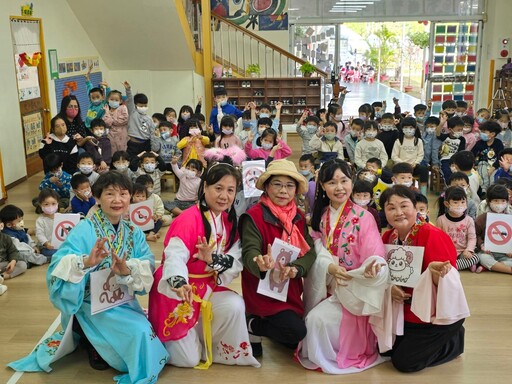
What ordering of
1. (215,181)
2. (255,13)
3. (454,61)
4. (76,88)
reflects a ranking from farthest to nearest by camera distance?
(454,61) → (255,13) → (76,88) → (215,181)

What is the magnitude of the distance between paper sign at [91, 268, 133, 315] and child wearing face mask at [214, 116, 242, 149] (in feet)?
13.2

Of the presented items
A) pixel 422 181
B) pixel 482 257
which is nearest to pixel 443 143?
pixel 422 181

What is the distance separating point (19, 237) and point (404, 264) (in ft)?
11.6

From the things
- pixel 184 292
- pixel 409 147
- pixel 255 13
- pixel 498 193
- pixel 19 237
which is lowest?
pixel 19 237

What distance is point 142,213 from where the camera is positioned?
19.0 ft

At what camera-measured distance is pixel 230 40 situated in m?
12.9

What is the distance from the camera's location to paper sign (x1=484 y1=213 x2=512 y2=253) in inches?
188

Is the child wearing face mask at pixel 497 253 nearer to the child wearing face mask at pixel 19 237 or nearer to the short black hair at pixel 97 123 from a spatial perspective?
the child wearing face mask at pixel 19 237

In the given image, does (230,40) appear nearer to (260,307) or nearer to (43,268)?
(43,268)

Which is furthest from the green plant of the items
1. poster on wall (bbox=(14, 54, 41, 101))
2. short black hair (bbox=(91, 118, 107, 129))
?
short black hair (bbox=(91, 118, 107, 129))

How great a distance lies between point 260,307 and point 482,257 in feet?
8.18

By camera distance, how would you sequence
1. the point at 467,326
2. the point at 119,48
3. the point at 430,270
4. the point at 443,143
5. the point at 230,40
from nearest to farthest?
the point at 430,270
the point at 467,326
the point at 443,143
the point at 119,48
the point at 230,40

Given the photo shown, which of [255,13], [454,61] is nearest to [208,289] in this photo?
[255,13]

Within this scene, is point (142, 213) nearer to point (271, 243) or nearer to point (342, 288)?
point (271, 243)
